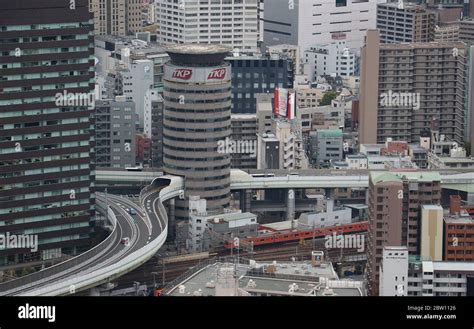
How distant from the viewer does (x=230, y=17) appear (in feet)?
195

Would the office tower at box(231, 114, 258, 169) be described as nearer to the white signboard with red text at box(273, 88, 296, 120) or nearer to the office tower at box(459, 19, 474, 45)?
the white signboard with red text at box(273, 88, 296, 120)

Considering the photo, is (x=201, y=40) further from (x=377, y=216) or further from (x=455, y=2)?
(x=377, y=216)

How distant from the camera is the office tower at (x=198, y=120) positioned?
114 ft

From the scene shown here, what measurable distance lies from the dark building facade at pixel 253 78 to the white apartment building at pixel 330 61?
321 inches

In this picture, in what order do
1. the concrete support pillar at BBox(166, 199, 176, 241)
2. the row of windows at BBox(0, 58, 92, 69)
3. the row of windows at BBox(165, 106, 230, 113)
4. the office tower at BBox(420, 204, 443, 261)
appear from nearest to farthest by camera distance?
the office tower at BBox(420, 204, 443, 261) → the row of windows at BBox(0, 58, 92, 69) → the concrete support pillar at BBox(166, 199, 176, 241) → the row of windows at BBox(165, 106, 230, 113)

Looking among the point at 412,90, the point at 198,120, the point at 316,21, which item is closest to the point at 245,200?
the point at 198,120

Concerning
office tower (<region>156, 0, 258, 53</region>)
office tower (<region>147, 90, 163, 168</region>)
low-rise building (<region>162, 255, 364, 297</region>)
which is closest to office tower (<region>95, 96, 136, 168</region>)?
office tower (<region>147, 90, 163, 168</region>)

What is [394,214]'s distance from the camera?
26484 mm

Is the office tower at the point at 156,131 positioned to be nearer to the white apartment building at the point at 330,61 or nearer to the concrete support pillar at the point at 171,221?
the concrete support pillar at the point at 171,221

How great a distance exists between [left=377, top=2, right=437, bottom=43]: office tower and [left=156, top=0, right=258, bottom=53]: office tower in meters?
6.02

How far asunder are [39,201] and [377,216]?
8560 millimetres

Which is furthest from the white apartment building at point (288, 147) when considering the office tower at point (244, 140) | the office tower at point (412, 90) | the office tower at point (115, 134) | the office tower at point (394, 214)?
the office tower at point (394, 214)

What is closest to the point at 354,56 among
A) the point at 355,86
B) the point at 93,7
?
the point at 355,86

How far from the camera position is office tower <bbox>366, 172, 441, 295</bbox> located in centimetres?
2630
